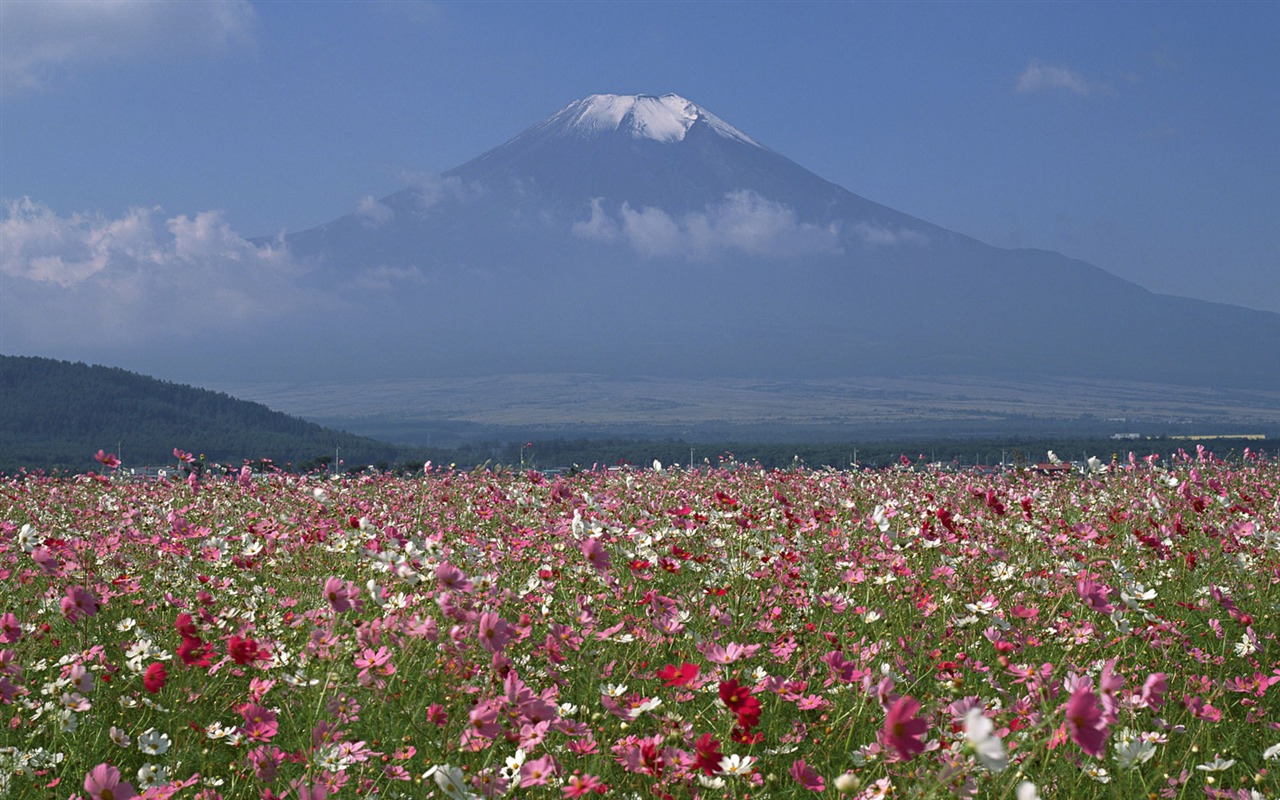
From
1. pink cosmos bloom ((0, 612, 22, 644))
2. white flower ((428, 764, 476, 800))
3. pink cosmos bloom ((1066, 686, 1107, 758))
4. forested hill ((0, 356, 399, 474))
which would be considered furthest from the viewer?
forested hill ((0, 356, 399, 474))

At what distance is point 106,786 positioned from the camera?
256cm

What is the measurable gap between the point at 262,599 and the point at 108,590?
0.74 metres

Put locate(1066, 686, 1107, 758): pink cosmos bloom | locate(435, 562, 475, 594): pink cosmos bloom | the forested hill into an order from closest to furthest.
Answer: locate(1066, 686, 1107, 758): pink cosmos bloom, locate(435, 562, 475, 594): pink cosmos bloom, the forested hill

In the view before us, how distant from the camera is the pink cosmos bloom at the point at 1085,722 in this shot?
205cm

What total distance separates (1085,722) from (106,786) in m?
2.20

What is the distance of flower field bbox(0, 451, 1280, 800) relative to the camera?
2939 mm

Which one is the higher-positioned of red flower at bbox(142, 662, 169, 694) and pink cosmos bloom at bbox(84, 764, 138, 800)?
red flower at bbox(142, 662, 169, 694)

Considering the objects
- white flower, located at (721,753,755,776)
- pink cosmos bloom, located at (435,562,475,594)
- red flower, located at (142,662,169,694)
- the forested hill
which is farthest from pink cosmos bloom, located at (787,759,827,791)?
the forested hill

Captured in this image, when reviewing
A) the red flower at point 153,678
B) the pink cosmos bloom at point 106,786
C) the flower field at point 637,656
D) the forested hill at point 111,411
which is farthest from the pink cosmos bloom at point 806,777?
the forested hill at point 111,411

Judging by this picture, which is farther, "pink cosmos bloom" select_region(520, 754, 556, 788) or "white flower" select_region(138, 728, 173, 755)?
"white flower" select_region(138, 728, 173, 755)

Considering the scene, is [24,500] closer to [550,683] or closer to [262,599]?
[262,599]

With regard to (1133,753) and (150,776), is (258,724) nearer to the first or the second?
(150,776)

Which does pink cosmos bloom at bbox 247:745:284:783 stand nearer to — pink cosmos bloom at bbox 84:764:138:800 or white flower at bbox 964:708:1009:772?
pink cosmos bloom at bbox 84:764:138:800

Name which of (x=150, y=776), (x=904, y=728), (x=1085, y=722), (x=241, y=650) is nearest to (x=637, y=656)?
(x=241, y=650)
